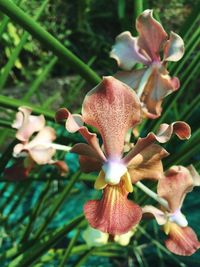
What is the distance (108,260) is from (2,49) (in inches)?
59.8

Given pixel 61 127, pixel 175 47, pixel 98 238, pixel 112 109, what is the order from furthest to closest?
pixel 61 127 < pixel 98 238 < pixel 175 47 < pixel 112 109

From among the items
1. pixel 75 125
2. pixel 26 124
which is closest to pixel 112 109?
pixel 75 125

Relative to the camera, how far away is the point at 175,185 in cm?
62

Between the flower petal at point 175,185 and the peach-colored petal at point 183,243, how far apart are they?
0.03 m

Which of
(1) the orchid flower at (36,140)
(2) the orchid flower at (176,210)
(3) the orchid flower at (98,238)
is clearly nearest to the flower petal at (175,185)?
(2) the orchid flower at (176,210)

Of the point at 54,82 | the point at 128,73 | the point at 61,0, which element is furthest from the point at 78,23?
the point at 128,73

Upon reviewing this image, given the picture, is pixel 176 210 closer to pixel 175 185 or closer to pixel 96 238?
pixel 175 185

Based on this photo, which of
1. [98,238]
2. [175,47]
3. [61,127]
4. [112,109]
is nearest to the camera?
[112,109]

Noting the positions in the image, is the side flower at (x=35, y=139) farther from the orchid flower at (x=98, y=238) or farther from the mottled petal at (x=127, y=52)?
the orchid flower at (x=98, y=238)

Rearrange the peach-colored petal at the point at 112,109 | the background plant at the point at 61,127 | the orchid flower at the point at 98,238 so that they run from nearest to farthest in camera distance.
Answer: the peach-colored petal at the point at 112,109
the background plant at the point at 61,127
the orchid flower at the point at 98,238

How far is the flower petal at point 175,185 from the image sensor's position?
620mm

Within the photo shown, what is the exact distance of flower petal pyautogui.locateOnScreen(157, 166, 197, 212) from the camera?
2.03 ft

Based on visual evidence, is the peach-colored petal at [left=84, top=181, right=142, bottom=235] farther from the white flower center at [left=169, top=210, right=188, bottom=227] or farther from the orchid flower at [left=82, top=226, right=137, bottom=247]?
the orchid flower at [left=82, top=226, right=137, bottom=247]

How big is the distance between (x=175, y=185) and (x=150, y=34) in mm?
150
